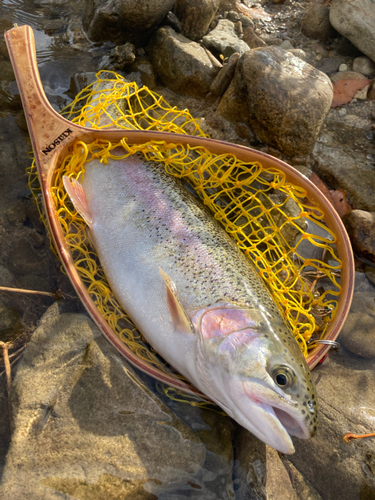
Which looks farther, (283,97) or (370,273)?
(283,97)

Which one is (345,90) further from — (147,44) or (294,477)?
(294,477)

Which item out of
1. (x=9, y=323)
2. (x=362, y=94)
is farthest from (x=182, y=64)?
(x=9, y=323)

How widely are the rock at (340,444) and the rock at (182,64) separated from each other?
12.0ft

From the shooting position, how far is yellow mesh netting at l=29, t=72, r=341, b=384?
2832mm

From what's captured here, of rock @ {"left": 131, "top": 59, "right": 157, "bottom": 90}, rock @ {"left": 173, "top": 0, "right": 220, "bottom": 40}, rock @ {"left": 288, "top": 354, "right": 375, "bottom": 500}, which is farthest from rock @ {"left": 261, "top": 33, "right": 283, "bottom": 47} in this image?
rock @ {"left": 288, "top": 354, "right": 375, "bottom": 500}

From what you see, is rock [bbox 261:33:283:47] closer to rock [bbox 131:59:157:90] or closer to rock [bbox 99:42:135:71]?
rock [bbox 131:59:157:90]

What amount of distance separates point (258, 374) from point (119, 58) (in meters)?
4.13

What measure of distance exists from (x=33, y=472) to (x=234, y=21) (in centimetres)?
620

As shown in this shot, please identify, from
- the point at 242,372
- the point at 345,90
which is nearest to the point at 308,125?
the point at 345,90

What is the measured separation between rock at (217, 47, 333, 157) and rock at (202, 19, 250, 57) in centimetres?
61

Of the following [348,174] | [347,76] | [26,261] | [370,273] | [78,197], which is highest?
[347,76]

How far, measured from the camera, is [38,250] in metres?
3.31

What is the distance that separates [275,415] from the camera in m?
1.96

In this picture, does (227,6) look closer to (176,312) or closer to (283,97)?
(283,97)
